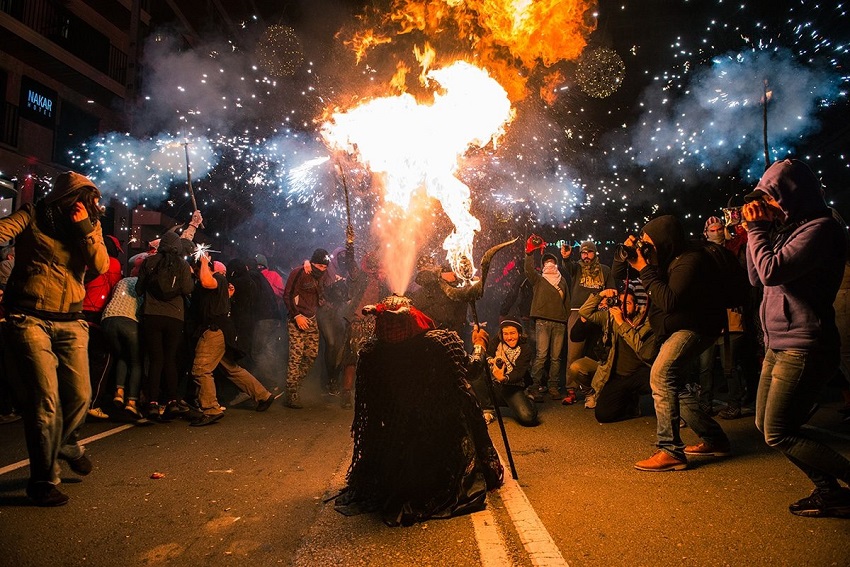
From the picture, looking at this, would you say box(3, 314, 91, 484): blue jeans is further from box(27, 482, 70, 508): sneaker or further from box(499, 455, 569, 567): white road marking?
box(499, 455, 569, 567): white road marking

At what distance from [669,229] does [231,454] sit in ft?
14.7

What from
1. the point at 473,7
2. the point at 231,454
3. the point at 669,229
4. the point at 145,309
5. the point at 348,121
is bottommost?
→ the point at 231,454

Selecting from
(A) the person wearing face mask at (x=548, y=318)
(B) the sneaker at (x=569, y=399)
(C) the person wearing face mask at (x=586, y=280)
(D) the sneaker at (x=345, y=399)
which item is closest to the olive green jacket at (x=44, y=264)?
(D) the sneaker at (x=345, y=399)

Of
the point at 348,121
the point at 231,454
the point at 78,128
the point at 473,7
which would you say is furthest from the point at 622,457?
the point at 78,128

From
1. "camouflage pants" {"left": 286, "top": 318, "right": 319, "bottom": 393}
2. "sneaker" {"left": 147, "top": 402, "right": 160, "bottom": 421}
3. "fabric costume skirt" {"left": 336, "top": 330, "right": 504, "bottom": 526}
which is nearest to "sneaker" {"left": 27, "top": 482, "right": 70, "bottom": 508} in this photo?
"fabric costume skirt" {"left": 336, "top": 330, "right": 504, "bottom": 526}

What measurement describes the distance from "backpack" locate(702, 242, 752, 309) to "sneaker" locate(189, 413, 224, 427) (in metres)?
5.71

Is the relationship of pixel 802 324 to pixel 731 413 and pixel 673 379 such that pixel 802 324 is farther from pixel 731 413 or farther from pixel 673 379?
pixel 731 413

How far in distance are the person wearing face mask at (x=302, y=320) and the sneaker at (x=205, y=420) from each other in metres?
1.36

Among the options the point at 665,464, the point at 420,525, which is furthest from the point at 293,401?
the point at 665,464

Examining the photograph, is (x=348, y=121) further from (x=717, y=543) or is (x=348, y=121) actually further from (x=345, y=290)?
(x=717, y=543)

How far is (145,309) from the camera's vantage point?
22.1 ft

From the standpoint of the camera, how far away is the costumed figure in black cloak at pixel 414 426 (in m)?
3.78

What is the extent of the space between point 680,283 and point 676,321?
31cm

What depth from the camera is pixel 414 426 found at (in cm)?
394
